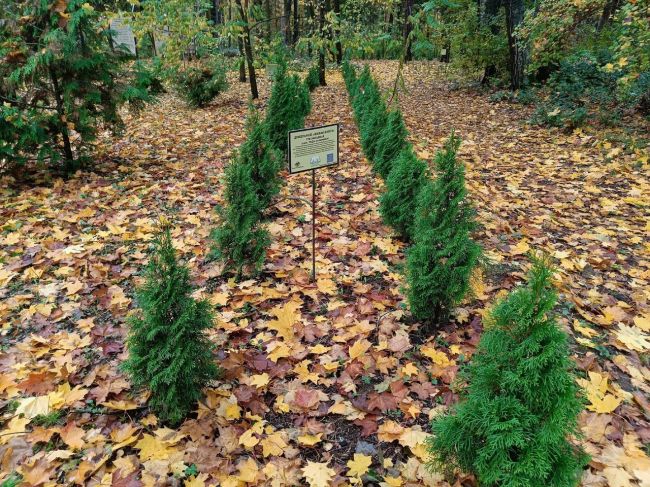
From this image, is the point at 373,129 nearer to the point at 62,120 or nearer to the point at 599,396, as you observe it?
the point at 62,120

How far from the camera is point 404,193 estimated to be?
15.2 ft

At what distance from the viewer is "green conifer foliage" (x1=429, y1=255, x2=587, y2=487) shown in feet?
5.61

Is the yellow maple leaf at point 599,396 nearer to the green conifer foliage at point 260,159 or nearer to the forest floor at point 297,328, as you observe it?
the forest floor at point 297,328

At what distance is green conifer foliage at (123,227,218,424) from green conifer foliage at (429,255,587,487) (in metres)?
1.56

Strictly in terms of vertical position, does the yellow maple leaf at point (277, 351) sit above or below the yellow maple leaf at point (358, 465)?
above

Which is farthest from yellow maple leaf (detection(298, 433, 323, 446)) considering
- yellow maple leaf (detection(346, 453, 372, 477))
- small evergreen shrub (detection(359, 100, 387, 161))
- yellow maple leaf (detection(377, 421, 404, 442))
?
small evergreen shrub (detection(359, 100, 387, 161))

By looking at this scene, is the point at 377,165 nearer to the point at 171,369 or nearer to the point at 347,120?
the point at 171,369

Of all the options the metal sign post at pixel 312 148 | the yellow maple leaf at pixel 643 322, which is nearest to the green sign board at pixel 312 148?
the metal sign post at pixel 312 148

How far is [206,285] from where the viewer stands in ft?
13.5

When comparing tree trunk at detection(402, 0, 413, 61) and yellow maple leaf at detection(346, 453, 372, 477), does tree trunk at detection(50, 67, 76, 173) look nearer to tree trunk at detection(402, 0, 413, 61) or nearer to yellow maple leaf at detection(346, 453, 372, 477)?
tree trunk at detection(402, 0, 413, 61)

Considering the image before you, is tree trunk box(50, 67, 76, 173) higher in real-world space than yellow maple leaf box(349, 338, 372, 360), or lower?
higher

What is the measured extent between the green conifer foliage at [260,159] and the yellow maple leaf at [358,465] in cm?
285

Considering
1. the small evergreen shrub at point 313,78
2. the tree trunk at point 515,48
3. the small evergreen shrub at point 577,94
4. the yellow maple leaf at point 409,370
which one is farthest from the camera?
the small evergreen shrub at point 313,78

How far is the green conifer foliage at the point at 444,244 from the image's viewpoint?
321cm
